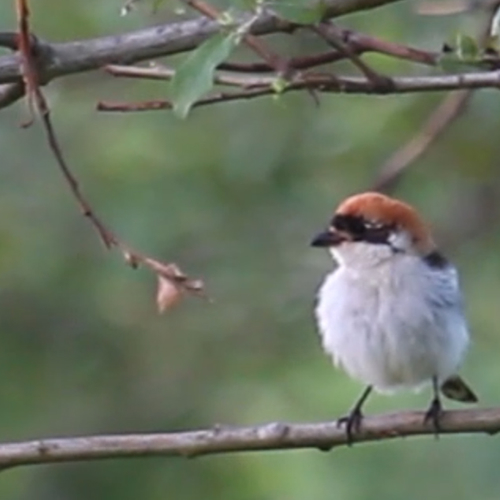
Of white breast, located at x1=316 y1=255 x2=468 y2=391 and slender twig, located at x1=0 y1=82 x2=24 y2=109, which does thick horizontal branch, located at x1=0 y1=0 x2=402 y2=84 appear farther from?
white breast, located at x1=316 y1=255 x2=468 y2=391

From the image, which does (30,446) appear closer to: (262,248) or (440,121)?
(440,121)

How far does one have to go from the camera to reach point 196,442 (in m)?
3.79

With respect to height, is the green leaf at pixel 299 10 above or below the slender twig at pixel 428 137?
above

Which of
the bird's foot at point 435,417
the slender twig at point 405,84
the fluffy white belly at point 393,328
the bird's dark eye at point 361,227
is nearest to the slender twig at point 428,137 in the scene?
the bird's dark eye at point 361,227

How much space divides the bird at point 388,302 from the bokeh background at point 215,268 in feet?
3.19

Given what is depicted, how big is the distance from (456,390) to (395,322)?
1.64 ft

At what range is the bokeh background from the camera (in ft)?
22.1

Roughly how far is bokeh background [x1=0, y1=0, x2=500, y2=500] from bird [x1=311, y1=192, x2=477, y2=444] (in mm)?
973

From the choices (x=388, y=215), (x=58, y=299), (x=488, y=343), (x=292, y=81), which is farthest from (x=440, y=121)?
(x=58, y=299)

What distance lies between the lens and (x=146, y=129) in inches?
286

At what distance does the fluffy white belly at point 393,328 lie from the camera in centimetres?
482

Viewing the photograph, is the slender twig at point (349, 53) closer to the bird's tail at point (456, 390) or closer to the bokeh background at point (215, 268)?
the bird's tail at point (456, 390)

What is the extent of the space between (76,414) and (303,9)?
5.07 m

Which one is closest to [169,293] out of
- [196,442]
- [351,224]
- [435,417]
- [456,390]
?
[196,442]
